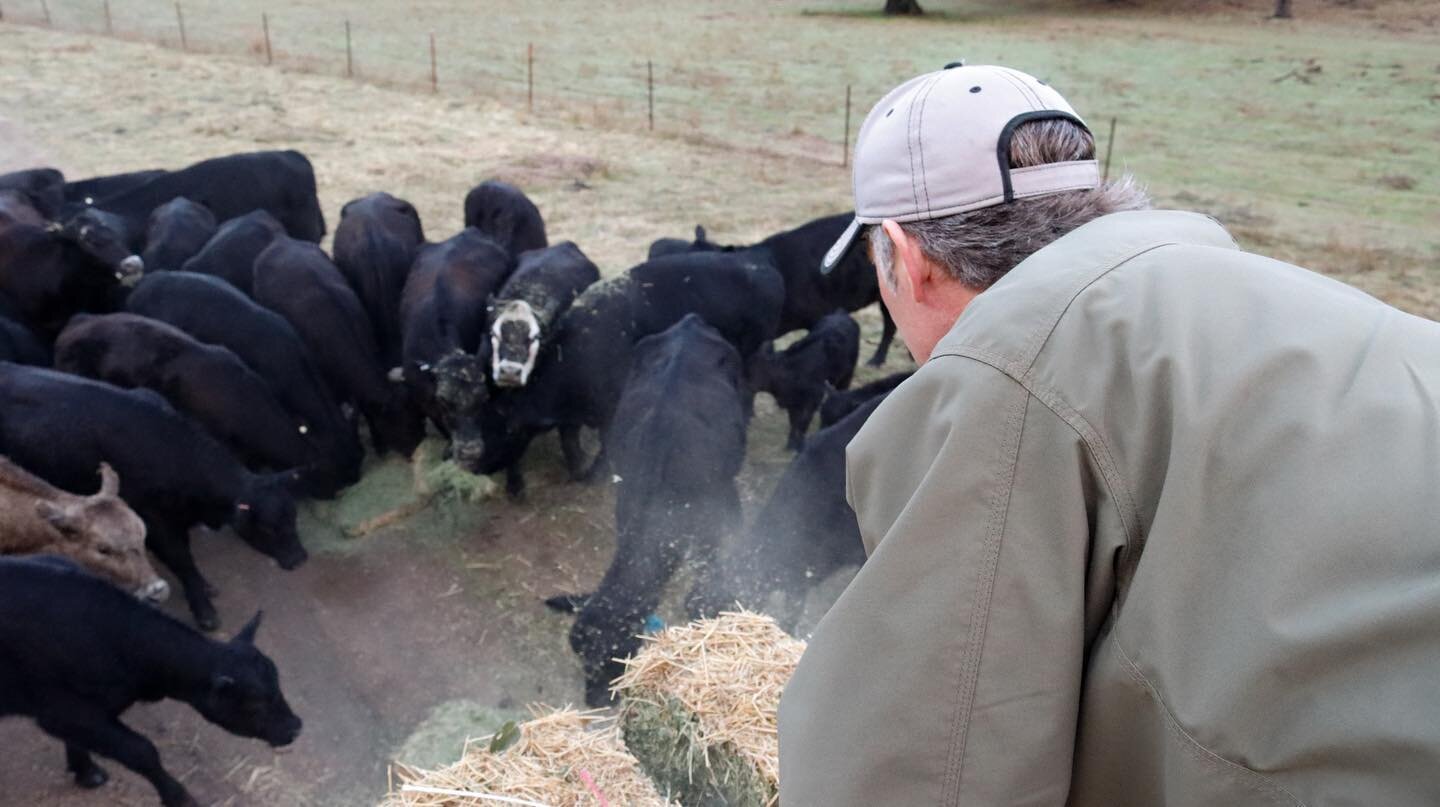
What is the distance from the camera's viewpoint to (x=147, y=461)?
6355 millimetres

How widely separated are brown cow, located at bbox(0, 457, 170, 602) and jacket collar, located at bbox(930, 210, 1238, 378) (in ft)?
18.4

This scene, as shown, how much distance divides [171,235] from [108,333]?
2638 millimetres

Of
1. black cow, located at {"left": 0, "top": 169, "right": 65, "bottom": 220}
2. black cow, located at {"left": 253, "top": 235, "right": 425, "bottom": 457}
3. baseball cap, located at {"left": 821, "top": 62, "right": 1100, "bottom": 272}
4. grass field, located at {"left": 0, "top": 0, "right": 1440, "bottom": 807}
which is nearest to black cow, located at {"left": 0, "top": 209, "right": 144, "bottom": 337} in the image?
black cow, located at {"left": 0, "top": 169, "right": 65, "bottom": 220}

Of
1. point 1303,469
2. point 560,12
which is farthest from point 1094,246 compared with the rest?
point 560,12

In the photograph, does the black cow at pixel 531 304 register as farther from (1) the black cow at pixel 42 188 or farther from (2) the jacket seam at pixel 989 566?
(2) the jacket seam at pixel 989 566

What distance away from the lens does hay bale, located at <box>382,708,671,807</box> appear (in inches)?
152

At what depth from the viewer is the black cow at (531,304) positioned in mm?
7816

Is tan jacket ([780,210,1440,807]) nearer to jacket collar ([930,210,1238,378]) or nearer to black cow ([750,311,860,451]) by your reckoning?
jacket collar ([930,210,1238,378])

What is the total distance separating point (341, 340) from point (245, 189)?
393 cm

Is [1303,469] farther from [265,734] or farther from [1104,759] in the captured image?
[265,734]

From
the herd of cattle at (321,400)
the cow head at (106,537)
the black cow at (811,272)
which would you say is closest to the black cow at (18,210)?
the herd of cattle at (321,400)

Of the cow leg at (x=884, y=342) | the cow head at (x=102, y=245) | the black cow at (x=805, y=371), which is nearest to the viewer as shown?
the black cow at (x=805, y=371)

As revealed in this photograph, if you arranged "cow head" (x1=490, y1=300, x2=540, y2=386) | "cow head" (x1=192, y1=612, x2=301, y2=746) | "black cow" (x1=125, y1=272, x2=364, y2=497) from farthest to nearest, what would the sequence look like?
"cow head" (x1=490, y1=300, x2=540, y2=386)
"black cow" (x1=125, y1=272, x2=364, y2=497)
"cow head" (x1=192, y1=612, x2=301, y2=746)

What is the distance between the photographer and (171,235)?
31.4 feet
